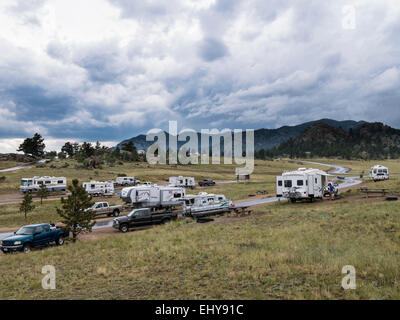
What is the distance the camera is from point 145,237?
690 inches

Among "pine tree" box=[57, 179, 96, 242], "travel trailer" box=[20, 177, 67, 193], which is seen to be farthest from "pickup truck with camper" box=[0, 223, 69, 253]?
"travel trailer" box=[20, 177, 67, 193]

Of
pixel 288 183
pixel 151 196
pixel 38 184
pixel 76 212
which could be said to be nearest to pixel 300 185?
pixel 288 183

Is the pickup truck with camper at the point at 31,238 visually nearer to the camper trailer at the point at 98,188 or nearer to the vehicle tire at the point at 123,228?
the vehicle tire at the point at 123,228

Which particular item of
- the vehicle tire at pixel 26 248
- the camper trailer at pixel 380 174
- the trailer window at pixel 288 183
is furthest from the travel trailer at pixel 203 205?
the camper trailer at pixel 380 174

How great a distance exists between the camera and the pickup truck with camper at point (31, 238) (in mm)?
15953

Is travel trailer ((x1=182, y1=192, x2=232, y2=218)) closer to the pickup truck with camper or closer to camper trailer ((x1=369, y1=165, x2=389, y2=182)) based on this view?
the pickup truck with camper

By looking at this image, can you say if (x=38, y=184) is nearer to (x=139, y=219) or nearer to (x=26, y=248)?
(x=139, y=219)

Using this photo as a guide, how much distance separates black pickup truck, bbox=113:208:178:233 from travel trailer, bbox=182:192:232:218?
2.01 meters

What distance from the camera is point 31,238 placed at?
54.4 feet

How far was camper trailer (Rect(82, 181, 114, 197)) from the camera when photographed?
46.0 m

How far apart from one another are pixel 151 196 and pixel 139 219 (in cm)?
603
